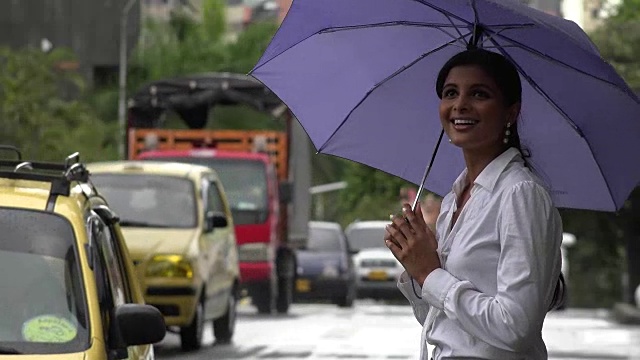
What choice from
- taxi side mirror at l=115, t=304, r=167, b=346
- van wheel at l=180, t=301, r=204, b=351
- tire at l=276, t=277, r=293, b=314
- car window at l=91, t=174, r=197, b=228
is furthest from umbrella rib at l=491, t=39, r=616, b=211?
tire at l=276, t=277, r=293, b=314

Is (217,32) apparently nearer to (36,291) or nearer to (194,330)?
(194,330)

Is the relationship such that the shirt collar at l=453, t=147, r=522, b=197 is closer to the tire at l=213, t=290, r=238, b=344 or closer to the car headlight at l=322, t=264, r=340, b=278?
the tire at l=213, t=290, r=238, b=344

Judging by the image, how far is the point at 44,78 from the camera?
4169 cm

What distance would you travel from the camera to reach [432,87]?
19.6ft

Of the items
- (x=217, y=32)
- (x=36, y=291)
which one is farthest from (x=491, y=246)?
(x=217, y=32)

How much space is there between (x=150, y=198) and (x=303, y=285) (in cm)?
1777

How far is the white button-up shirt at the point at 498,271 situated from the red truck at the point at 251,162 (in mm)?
22159

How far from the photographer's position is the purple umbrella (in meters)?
5.48

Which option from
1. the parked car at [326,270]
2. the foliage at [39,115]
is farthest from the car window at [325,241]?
the foliage at [39,115]

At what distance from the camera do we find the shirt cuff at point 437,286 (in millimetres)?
4750

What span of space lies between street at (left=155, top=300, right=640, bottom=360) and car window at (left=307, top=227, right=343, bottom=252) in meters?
7.18

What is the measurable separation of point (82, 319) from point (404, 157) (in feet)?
4.35

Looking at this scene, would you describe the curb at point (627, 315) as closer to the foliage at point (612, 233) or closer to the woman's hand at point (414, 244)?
the foliage at point (612, 233)

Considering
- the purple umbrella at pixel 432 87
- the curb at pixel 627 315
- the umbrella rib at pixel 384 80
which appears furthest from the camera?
the curb at pixel 627 315
